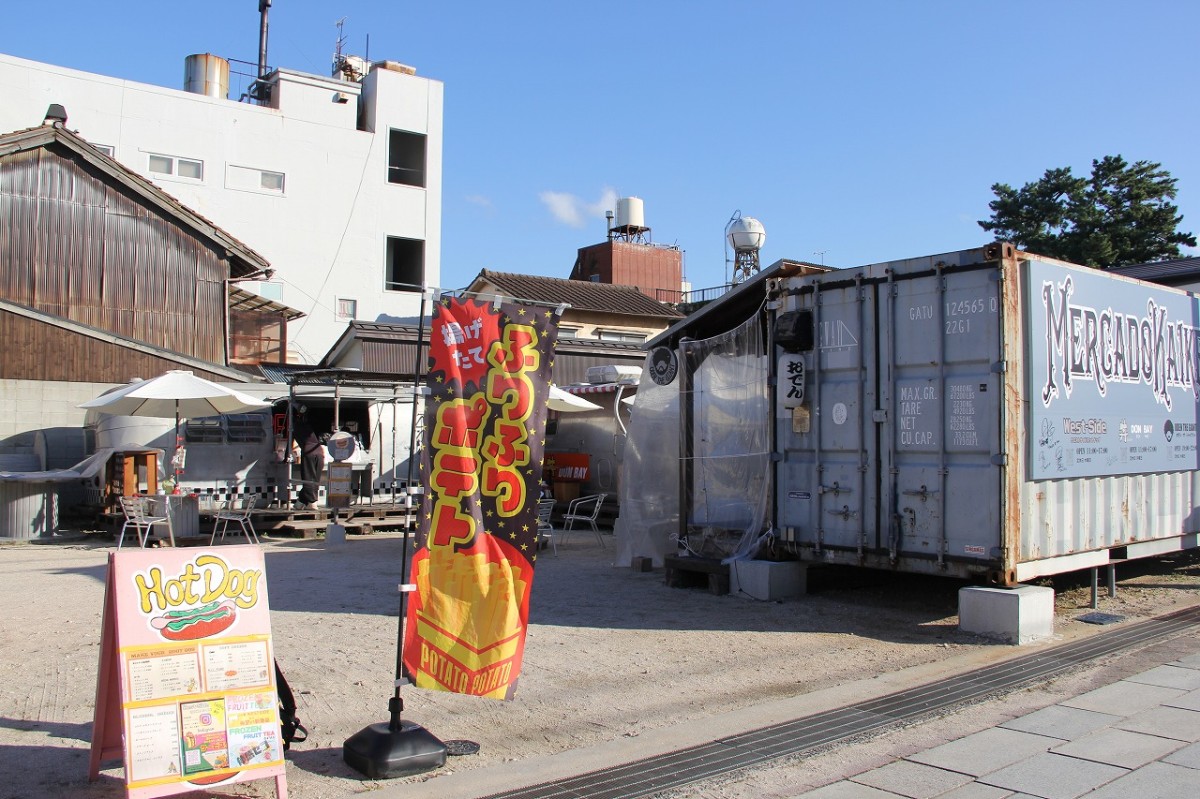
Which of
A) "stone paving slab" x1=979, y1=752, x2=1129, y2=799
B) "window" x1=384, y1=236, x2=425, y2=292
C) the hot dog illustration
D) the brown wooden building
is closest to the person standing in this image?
the brown wooden building

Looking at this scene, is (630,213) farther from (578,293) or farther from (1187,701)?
(1187,701)

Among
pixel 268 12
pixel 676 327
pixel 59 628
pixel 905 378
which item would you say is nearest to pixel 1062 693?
pixel 905 378

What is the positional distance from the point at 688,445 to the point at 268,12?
117 feet

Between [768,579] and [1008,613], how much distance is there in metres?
2.43

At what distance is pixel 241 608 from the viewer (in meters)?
4.90

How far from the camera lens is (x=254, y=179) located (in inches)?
1316

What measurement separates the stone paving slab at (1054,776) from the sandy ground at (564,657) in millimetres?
683

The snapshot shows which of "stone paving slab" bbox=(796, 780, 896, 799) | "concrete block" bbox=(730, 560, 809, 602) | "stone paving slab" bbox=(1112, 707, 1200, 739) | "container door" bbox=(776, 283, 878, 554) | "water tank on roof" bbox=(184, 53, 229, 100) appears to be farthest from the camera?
"water tank on roof" bbox=(184, 53, 229, 100)

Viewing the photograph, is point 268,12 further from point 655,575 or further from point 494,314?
point 494,314

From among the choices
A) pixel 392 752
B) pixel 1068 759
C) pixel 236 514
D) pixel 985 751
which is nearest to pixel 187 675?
pixel 392 752

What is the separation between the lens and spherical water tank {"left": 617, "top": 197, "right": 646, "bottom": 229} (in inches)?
1949

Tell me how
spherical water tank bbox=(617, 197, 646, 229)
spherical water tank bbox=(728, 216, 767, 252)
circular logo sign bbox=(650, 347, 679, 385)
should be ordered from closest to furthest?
1. circular logo sign bbox=(650, 347, 679, 385)
2. spherical water tank bbox=(728, 216, 767, 252)
3. spherical water tank bbox=(617, 197, 646, 229)

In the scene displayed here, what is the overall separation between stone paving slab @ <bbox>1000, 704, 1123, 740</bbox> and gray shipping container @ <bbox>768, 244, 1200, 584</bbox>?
2202mm

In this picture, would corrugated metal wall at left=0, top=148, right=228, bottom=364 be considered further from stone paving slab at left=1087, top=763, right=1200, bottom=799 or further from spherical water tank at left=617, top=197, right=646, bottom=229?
spherical water tank at left=617, top=197, right=646, bottom=229
